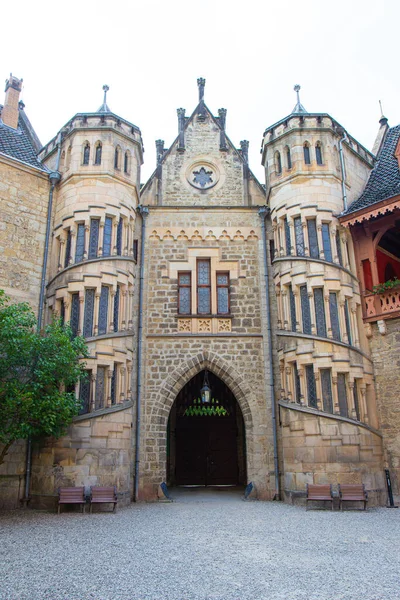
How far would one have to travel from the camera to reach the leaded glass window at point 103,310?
595 inches

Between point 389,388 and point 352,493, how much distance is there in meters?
3.55

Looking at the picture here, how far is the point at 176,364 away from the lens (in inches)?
637

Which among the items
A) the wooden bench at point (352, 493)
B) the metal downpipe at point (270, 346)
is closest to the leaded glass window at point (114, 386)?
the metal downpipe at point (270, 346)

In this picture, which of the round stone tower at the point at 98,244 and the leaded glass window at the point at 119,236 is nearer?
the round stone tower at the point at 98,244

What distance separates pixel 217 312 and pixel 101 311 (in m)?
4.01

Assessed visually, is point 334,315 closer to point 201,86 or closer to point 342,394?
point 342,394

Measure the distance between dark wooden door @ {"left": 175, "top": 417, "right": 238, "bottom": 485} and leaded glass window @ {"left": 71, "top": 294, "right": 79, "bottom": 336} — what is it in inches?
314

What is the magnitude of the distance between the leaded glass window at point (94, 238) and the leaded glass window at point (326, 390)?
26.4ft

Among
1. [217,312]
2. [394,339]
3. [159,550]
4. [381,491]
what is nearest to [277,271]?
[217,312]

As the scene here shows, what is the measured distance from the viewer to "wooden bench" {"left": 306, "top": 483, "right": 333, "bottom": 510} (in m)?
13.0

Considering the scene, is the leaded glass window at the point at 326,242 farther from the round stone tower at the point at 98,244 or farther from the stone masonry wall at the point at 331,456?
the round stone tower at the point at 98,244

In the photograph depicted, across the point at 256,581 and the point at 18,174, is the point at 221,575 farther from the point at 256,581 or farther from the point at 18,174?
the point at 18,174

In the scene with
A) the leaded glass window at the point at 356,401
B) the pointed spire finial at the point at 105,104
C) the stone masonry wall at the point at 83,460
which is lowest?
the stone masonry wall at the point at 83,460

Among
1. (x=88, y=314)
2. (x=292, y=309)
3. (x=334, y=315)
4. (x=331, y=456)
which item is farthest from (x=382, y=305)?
(x=88, y=314)
